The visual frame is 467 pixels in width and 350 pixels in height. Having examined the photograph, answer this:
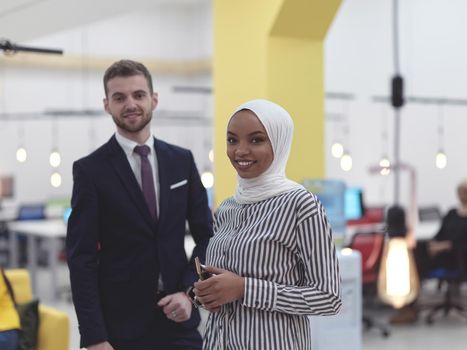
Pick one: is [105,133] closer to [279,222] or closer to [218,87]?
[218,87]

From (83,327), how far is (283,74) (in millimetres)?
3613

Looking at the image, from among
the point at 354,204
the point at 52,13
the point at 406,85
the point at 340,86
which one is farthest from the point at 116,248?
the point at 340,86

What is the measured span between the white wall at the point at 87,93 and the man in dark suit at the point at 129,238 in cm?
1155

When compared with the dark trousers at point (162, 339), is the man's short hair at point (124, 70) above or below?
above

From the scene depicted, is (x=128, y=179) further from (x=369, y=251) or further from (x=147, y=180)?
A: (x=369, y=251)

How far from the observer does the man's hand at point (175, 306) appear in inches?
99.4

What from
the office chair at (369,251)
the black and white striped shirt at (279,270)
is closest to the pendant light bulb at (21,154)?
the office chair at (369,251)

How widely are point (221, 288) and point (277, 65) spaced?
403 centimetres

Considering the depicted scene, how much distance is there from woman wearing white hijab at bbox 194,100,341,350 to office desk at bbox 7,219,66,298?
8.12m

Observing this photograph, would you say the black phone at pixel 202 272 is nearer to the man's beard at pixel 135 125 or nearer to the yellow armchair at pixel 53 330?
the man's beard at pixel 135 125

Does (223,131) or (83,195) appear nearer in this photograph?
(83,195)

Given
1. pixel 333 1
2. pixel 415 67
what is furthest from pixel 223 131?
pixel 415 67

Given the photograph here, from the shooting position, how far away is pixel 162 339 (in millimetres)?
2607

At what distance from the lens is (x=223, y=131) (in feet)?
20.2
